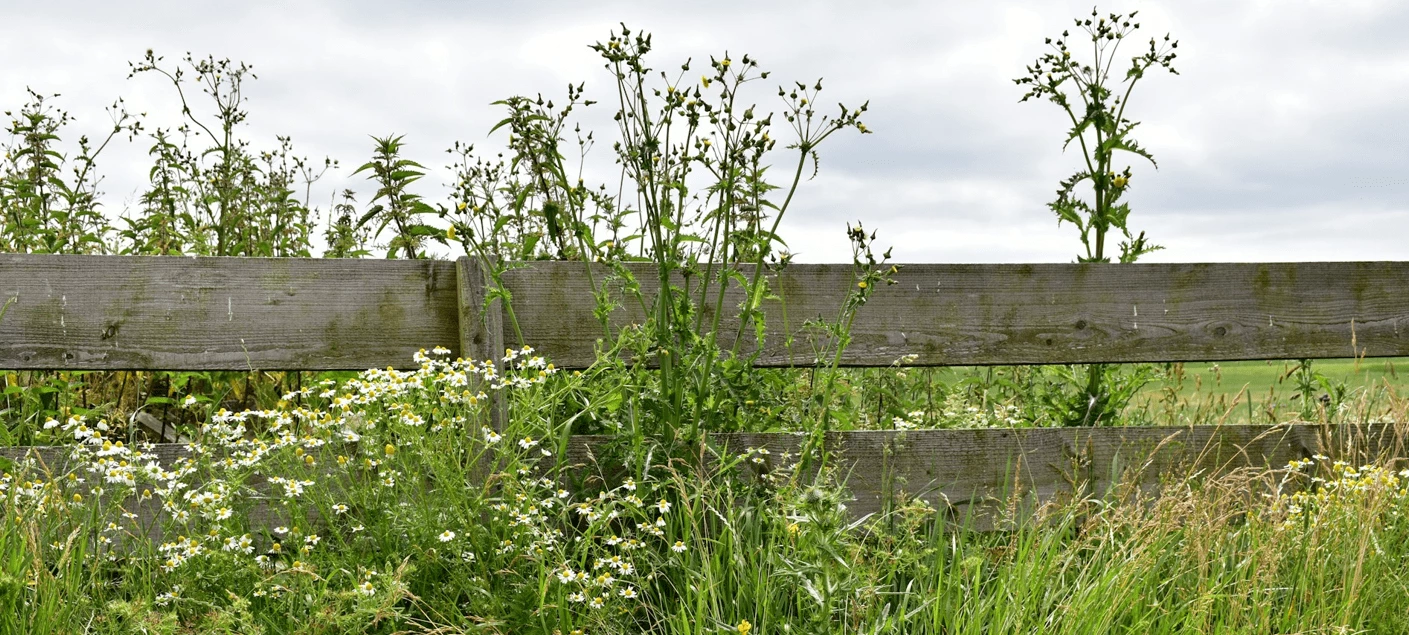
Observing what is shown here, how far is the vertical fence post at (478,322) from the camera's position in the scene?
325 cm

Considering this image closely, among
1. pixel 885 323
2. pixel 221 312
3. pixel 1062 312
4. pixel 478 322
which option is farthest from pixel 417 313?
pixel 1062 312

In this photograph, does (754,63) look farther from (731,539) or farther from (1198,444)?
(1198,444)

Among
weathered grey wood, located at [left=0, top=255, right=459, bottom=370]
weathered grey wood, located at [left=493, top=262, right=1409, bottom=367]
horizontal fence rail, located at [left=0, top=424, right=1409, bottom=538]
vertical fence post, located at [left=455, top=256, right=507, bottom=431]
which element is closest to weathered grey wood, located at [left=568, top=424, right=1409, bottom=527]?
horizontal fence rail, located at [left=0, top=424, right=1409, bottom=538]

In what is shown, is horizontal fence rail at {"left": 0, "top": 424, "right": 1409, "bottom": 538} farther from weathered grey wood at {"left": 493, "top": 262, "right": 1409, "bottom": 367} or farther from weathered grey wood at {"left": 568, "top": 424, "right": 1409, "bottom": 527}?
weathered grey wood at {"left": 493, "top": 262, "right": 1409, "bottom": 367}

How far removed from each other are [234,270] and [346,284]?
0.37 metres

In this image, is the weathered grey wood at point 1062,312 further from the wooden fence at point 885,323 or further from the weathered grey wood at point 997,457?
the weathered grey wood at point 997,457

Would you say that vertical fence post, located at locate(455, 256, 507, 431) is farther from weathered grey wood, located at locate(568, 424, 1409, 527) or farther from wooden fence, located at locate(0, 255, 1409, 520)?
weathered grey wood, located at locate(568, 424, 1409, 527)

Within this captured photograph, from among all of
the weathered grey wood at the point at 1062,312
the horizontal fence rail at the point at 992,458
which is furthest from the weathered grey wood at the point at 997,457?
the weathered grey wood at the point at 1062,312

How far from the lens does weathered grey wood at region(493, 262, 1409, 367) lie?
345cm

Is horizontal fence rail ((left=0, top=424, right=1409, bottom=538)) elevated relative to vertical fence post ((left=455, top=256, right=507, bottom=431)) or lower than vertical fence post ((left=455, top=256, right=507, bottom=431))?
lower

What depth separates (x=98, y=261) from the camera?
3.36 meters

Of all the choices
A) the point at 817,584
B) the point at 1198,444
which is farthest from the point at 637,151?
the point at 1198,444

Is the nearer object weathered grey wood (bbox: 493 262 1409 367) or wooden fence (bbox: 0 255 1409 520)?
wooden fence (bbox: 0 255 1409 520)

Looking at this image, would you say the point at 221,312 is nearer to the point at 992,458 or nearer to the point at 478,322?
the point at 478,322
